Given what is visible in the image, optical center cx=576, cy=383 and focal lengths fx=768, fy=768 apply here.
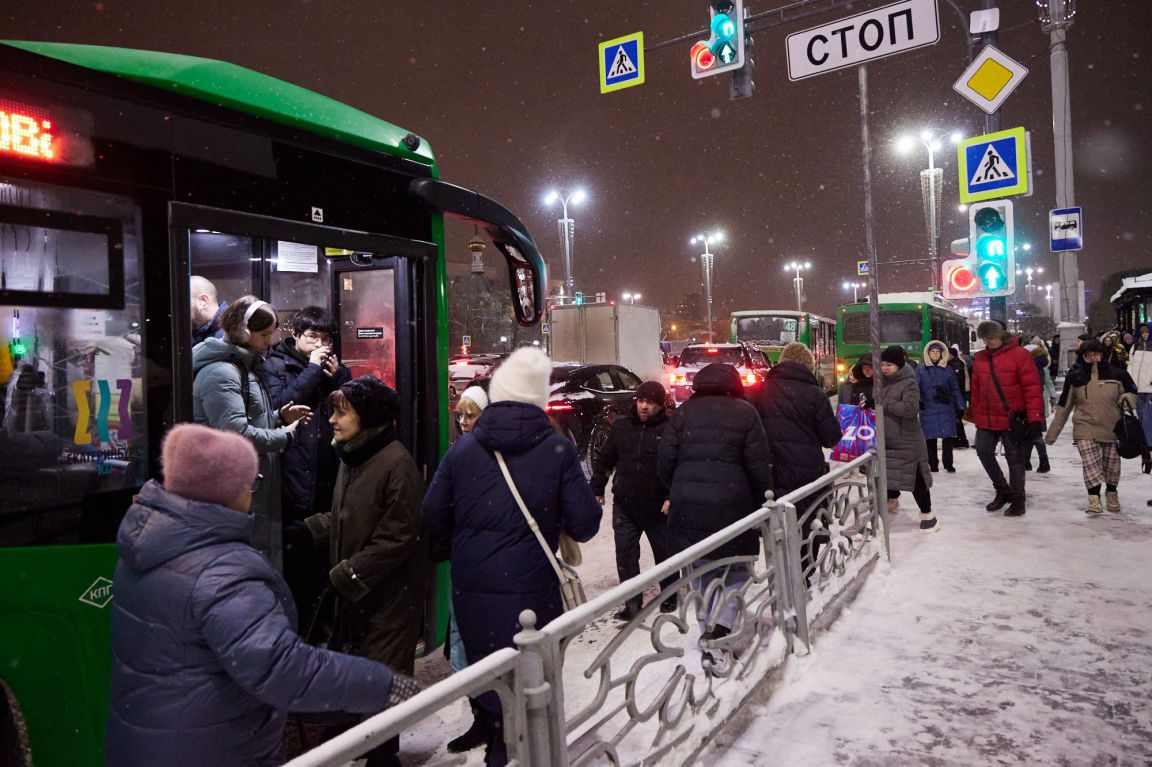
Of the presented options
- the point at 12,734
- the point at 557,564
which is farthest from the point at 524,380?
the point at 12,734

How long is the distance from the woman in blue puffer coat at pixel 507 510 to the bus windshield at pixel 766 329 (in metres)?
26.0

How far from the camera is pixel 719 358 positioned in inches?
828

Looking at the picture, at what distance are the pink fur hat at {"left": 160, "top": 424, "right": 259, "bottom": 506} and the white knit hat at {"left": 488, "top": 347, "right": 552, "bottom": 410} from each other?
1298mm

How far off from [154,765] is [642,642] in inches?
125

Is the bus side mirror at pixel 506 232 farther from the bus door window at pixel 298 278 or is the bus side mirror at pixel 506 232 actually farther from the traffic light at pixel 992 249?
the traffic light at pixel 992 249

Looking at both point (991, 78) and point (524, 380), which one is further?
point (991, 78)

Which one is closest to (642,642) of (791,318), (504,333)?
(791,318)

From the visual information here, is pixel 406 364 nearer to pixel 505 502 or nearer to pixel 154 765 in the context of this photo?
pixel 505 502

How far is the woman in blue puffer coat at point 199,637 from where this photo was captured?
1894mm

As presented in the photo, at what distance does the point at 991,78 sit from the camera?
9.66 metres

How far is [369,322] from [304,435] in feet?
3.02

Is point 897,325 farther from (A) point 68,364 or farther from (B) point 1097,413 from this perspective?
(A) point 68,364

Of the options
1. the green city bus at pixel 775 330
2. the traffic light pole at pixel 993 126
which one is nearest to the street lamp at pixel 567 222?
the green city bus at pixel 775 330

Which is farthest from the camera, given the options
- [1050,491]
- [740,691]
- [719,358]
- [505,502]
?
[719,358]
